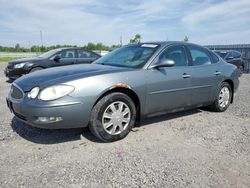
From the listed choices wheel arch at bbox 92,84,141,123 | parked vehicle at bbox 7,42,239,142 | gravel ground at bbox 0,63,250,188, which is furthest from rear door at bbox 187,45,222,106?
wheel arch at bbox 92,84,141,123

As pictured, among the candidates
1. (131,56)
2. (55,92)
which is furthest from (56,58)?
(55,92)

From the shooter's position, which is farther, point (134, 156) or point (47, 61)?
point (47, 61)

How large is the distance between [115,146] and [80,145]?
19.7 inches

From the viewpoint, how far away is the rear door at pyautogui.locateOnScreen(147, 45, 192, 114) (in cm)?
402

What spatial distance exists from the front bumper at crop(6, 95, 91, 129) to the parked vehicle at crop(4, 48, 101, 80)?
5852 millimetres

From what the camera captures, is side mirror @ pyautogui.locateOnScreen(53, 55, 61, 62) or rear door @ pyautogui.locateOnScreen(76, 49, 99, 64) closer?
side mirror @ pyautogui.locateOnScreen(53, 55, 61, 62)

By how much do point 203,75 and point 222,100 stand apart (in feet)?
3.38

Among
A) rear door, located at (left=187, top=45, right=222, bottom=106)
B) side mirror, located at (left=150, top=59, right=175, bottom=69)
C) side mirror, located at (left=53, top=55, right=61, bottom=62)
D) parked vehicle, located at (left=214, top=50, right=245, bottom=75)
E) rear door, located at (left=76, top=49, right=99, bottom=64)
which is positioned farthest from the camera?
parked vehicle, located at (left=214, top=50, right=245, bottom=75)

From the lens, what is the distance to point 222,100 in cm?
550

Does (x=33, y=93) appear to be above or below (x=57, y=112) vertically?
above

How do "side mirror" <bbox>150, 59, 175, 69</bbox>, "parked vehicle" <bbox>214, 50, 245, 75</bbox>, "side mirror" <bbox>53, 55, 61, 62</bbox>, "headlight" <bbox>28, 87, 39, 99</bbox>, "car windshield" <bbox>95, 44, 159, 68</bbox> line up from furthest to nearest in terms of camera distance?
"parked vehicle" <bbox>214, 50, 245, 75</bbox> < "side mirror" <bbox>53, 55, 61, 62</bbox> < "car windshield" <bbox>95, 44, 159, 68</bbox> < "side mirror" <bbox>150, 59, 175, 69</bbox> < "headlight" <bbox>28, 87, 39, 99</bbox>

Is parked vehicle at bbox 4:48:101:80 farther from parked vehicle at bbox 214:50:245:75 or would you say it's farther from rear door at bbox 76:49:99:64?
parked vehicle at bbox 214:50:245:75

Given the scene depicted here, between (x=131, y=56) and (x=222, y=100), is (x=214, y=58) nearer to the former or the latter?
(x=222, y=100)

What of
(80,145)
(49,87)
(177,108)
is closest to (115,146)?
(80,145)
